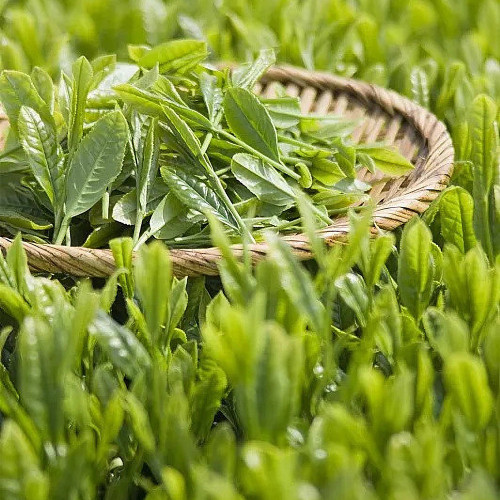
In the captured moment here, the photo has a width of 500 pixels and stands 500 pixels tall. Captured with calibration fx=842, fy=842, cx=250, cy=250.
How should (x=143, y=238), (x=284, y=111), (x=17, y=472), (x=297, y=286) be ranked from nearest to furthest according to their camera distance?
(x=17, y=472) → (x=297, y=286) → (x=143, y=238) → (x=284, y=111)

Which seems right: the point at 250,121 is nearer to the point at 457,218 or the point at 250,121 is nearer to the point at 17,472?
the point at 457,218

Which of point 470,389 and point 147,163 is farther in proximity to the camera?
point 147,163

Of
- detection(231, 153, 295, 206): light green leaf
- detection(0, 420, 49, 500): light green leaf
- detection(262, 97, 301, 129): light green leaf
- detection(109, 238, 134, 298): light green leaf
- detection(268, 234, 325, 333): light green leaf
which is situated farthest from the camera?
detection(262, 97, 301, 129): light green leaf

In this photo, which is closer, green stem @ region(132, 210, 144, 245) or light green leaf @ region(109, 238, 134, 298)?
light green leaf @ region(109, 238, 134, 298)

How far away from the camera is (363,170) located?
5.02 feet

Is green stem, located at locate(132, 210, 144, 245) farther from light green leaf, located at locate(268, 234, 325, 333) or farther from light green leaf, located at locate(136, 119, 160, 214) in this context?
light green leaf, located at locate(268, 234, 325, 333)

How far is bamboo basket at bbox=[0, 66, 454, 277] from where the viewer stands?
1.09 m

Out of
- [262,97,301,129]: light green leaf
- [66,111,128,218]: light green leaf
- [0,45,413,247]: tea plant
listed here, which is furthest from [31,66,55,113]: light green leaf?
[262,97,301,129]: light green leaf

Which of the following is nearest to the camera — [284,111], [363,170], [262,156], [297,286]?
[297,286]

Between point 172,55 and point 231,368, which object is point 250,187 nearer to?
point 172,55

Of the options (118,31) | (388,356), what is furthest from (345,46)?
(388,356)

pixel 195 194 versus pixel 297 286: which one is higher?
pixel 297 286

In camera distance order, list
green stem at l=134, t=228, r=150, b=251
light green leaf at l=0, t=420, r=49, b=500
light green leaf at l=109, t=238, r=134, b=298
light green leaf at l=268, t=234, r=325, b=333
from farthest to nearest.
→ 1. green stem at l=134, t=228, r=150, b=251
2. light green leaf at l=109, t=238, r=134, b=298
3. light green leaf at l=268, t=234, r=325, b=333
4. light green leaf at l=0, t=420, r=49, b=500

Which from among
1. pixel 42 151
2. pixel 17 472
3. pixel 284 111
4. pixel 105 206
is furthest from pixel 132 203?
pixel 17 472
